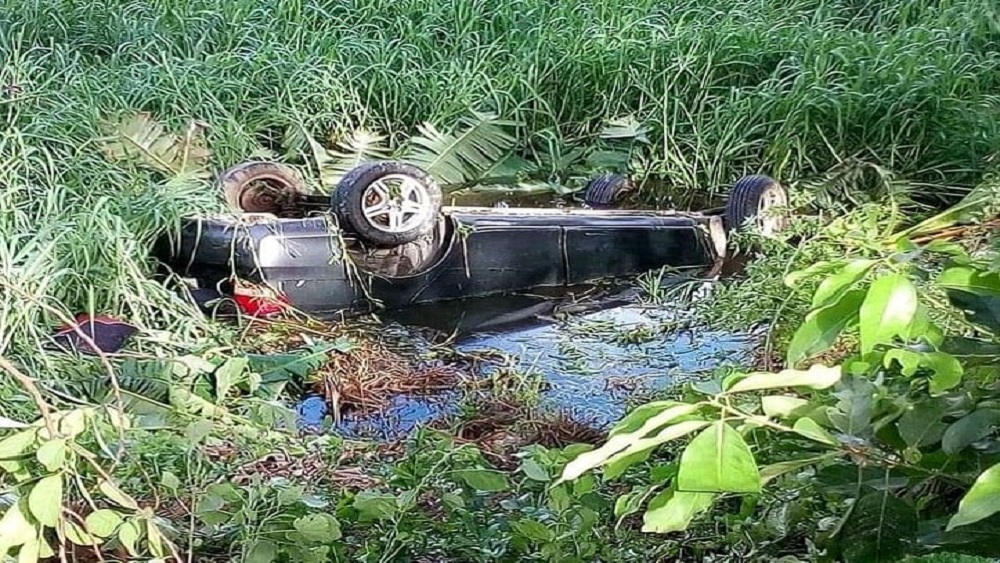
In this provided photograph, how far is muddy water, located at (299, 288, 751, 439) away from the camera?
3684 millimetres

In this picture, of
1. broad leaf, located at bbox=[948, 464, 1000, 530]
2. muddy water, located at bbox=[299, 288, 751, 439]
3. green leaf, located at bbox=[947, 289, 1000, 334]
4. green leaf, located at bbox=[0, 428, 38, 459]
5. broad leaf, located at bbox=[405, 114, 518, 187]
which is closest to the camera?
broad leaf, located at bbox=[948, 464, 1000, 530]

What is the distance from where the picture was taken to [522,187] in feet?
21.6

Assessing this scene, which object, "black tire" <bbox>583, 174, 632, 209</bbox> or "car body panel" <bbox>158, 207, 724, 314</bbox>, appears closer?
"car body panel" <bbox>158, 207, 724, 314</bbox>

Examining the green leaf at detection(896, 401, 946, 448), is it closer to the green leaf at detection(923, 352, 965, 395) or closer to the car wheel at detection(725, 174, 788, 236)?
the green leaf at detection(923, 352, 965, 395)

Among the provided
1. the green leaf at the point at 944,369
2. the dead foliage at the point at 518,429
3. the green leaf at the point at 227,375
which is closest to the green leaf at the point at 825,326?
the green leaf at the point at 944,369

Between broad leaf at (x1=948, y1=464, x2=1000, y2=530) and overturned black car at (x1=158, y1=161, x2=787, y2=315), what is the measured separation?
357cm

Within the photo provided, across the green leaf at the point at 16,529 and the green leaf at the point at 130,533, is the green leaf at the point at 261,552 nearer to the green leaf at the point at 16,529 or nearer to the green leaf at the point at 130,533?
the green leaf at the point at 130,533

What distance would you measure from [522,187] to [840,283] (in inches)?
213

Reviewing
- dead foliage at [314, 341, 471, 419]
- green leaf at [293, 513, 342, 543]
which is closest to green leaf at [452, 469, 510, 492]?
green leaf at [293, 513, 342, 543]

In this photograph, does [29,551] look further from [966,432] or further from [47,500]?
[966,432]

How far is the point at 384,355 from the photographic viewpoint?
416 centimetres

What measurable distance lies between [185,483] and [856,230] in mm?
2762

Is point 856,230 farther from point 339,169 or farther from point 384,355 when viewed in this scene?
point 339,169

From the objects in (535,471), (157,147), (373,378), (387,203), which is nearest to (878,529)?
(535,471)
